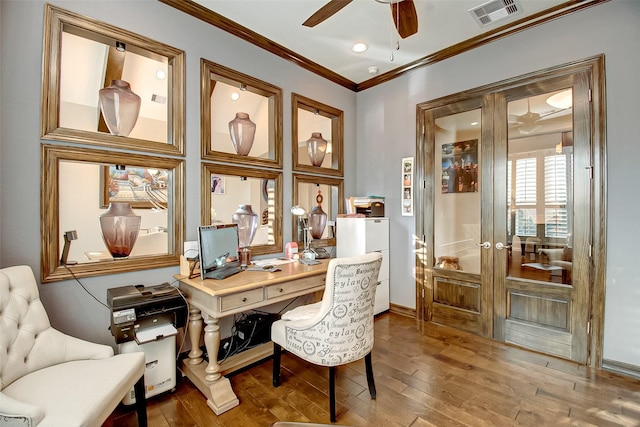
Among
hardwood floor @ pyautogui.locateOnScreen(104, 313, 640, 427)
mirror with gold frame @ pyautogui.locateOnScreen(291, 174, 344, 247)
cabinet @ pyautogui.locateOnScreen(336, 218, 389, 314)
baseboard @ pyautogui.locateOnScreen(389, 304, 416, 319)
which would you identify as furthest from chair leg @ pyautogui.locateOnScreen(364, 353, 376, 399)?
baseboard @ pyautogui.locateOnScreen(389, 304, 416, 319)

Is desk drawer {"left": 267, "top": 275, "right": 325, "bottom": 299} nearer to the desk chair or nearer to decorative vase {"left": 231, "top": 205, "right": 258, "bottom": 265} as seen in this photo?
the desk chair

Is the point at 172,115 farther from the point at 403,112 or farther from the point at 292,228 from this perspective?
the point at 403,112

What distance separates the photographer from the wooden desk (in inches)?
74.9

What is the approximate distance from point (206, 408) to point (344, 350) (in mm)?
1034

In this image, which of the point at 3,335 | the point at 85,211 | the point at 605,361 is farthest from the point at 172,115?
the point at 605,361

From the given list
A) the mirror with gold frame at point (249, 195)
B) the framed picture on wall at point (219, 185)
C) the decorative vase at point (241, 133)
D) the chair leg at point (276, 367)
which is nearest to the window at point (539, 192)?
the mirror with gold frame at point (249, 195)

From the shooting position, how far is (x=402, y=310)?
3.62 m

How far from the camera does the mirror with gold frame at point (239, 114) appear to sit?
8.46ft

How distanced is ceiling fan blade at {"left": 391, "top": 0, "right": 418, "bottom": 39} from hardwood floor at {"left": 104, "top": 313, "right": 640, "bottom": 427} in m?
2.76

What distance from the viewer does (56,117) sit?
74.8 inches

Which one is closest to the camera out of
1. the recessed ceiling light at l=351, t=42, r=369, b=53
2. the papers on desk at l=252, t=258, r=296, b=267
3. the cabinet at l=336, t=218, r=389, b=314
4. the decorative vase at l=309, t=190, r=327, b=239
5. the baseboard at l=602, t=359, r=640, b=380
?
the baseboard at l=602, t=359, r=640, b=380

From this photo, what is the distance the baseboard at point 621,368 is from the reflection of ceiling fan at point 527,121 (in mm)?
2069

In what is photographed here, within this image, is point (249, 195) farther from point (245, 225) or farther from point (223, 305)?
point (223, 305)

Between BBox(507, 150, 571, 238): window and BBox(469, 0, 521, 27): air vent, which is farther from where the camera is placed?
BBox(507, 150, 571, 238): window
